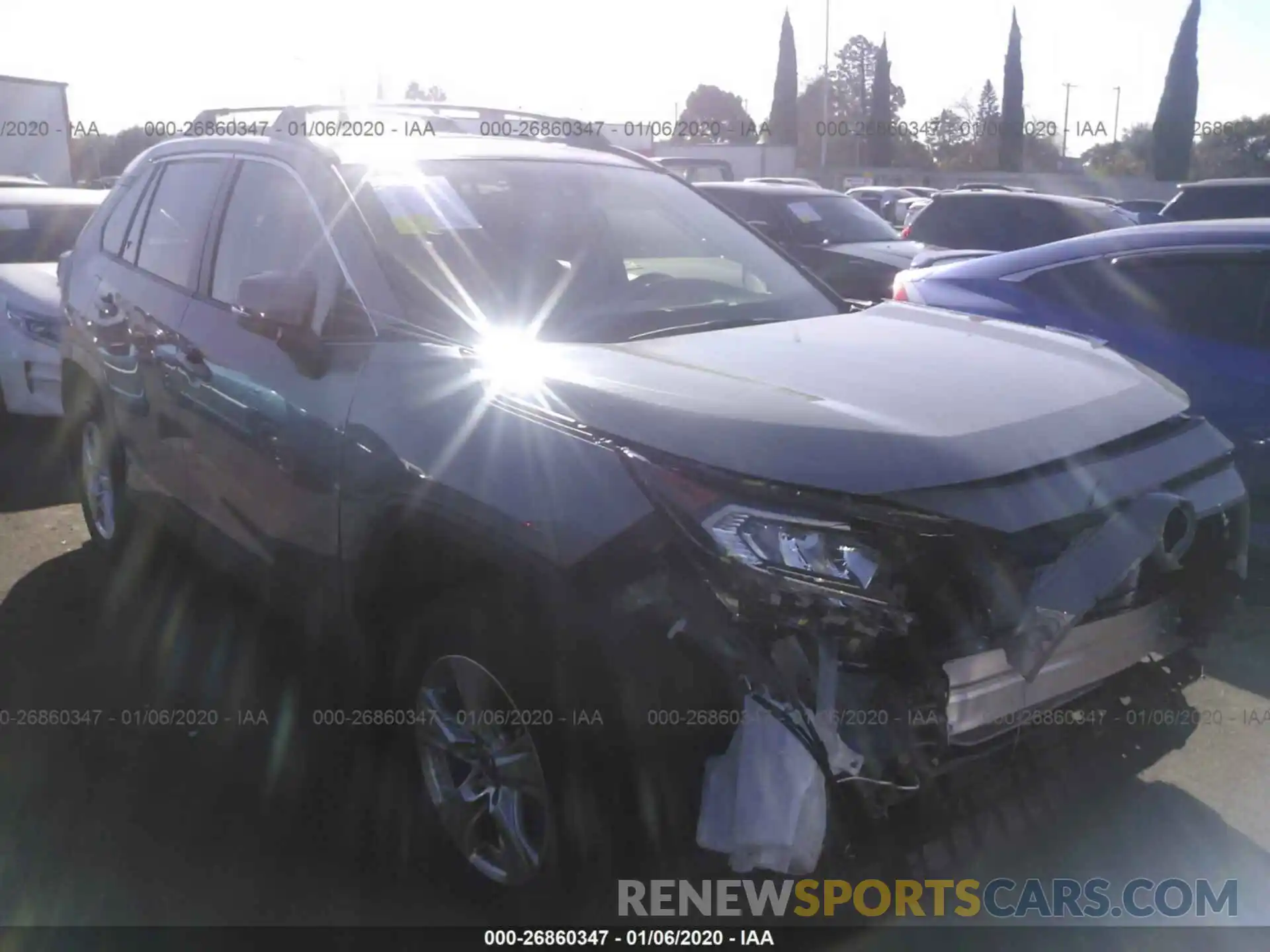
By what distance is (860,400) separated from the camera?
108 inches

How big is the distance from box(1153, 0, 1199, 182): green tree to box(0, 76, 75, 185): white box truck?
1435 inches

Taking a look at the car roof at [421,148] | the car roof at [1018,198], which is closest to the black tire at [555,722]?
the car roof at [421,148]

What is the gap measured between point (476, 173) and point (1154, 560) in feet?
7.65

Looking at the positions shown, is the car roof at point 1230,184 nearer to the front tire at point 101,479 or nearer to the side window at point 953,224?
the side window at point 953,224

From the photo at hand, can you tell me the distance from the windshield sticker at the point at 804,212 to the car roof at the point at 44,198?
255 inches

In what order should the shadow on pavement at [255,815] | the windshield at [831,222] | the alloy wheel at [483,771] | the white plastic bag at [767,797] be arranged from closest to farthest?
the white plastic bag at [767,797] < the alloy wheel at [483,771] < the shadow on pavement at [255,815] < the windshield at [831,222]

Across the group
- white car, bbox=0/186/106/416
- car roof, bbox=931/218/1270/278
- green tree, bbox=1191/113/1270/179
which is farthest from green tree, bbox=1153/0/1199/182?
white car, bbox=0/186/106/416

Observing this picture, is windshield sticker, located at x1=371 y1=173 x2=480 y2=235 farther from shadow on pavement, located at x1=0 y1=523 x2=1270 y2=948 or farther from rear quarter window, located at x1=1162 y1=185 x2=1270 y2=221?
rear quarter window, located at x1=1162 y1=185 x2=1270 y2=221

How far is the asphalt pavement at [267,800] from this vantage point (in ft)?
9.89

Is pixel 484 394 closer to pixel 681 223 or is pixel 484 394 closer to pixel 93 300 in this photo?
pixel 681 223

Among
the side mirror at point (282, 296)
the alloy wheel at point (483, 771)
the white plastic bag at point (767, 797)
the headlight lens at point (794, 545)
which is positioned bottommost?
the alloy wheel at point (483, 771)

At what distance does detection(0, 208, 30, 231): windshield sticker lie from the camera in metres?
8.29

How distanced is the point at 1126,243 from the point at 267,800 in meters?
4.41

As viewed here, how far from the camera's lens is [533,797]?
270 cm
